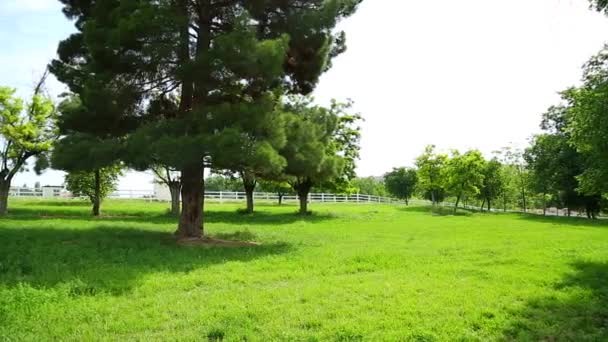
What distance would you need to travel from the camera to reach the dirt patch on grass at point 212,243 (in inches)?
514

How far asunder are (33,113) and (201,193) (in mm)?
14737

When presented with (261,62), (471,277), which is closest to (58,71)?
(261,62)

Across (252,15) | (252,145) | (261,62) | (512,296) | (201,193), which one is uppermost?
(252,15)

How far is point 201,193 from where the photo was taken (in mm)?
14328

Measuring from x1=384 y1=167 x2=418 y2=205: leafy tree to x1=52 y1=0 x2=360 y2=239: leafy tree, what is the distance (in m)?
78.1

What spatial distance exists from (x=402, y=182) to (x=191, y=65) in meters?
83.4

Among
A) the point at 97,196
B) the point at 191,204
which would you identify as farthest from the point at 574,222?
the point at 97,196

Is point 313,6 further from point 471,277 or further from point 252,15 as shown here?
point 471,277

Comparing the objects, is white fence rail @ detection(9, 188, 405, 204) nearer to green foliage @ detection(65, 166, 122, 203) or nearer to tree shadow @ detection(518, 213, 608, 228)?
green foliage @ detection(65, 166, 122, 203)

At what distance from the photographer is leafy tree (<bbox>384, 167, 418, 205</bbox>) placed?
9150cm

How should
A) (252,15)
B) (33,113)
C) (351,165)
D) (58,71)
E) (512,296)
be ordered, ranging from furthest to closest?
(351,165), (33,113), (58,71), (252,15), (512,296)

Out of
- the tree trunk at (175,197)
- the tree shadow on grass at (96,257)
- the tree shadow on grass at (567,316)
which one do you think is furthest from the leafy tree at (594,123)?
the tree trunk at (175,197)

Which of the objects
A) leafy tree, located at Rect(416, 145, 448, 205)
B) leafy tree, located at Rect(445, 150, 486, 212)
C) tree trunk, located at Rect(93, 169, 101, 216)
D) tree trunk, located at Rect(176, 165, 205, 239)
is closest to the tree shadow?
leafy tree, located at Rect(445, 150, 486, 212)

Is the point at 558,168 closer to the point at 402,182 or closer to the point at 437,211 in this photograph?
the point at 437,211
